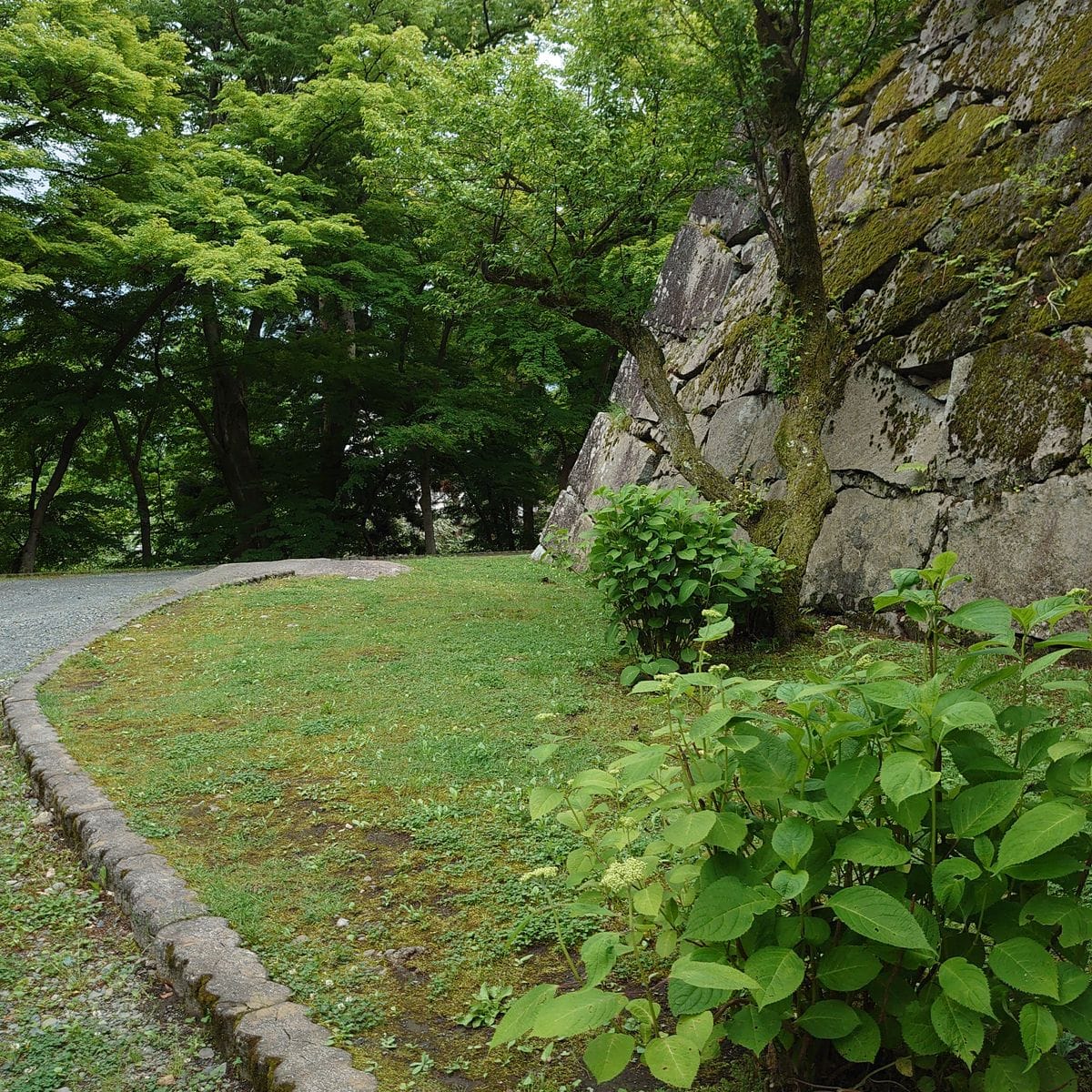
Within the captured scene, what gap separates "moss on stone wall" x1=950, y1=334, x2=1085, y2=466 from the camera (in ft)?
14.6

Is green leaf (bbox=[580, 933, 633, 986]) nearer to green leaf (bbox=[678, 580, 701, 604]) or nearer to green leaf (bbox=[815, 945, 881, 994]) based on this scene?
green leaf (bbox=[815, 945, 881, 994])

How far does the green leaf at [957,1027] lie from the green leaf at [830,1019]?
14 centimetres

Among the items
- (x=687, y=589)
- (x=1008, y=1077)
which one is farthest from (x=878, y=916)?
(x=687, y=589)

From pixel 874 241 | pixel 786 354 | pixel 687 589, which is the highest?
pixel 874 241

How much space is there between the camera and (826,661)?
1568mm

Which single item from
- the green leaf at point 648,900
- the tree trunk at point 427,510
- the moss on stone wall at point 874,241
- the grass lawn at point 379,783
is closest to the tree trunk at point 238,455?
the tree trunk at point 427,510

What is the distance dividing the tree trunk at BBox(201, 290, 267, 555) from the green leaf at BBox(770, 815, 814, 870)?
14.4 m

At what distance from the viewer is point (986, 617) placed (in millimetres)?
1333

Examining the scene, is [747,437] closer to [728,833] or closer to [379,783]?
[379,783]

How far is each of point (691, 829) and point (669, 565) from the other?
9.86ft

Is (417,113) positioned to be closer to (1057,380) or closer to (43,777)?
(1057,380)

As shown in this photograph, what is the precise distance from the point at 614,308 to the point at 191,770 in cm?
426

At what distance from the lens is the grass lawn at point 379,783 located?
2.10 m

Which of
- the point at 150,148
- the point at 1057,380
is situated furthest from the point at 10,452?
the point at 1057,380
